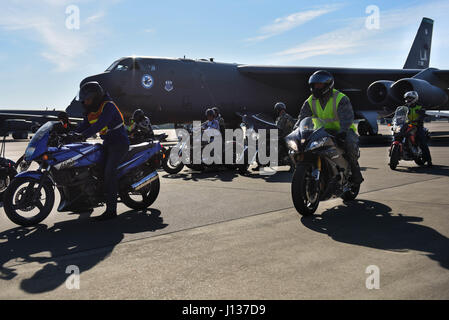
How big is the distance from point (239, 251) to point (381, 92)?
17.0 meters

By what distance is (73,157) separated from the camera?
527 centimetres

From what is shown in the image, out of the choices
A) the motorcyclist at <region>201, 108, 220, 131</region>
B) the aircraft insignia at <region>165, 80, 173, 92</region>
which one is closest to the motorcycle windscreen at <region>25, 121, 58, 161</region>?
the motorcyclist at <region>201, 108, 220, 131</region>

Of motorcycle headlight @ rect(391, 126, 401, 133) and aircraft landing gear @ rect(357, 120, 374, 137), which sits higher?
motorcycle headlight @ rect(391, 126, 401, 133)

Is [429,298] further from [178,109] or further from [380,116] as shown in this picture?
[380,116]

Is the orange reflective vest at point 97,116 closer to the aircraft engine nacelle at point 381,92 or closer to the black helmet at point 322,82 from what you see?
the black helmet at point 322,82

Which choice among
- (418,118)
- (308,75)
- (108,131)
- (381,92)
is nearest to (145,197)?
(108,131)

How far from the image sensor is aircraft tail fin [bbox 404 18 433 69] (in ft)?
93.4

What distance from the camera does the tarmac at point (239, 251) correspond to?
2930mm

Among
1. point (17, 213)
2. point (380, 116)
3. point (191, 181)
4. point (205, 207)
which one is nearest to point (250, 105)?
point (380, 116)

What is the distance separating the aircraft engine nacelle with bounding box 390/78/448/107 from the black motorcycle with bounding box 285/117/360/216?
13.6m

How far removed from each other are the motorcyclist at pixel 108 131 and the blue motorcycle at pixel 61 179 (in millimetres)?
168

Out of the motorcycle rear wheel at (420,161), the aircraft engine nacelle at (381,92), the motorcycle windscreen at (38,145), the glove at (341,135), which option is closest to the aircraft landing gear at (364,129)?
the aircraft engine nacelle at (381,92)

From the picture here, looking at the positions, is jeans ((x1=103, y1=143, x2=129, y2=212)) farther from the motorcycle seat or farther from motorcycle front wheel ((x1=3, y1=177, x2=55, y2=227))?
motorcycle front wheel ((x1=3, y1=177, x2=55, y2=227))

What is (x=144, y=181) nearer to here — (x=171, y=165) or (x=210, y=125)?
(x=171, y=165)
